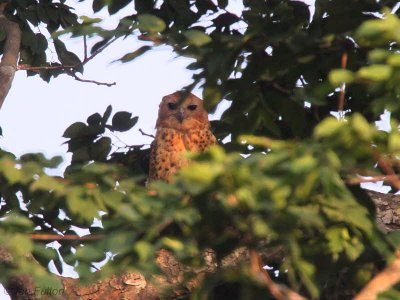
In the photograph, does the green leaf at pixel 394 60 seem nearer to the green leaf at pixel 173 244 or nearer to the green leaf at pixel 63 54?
the green leaf at pixel 173 244

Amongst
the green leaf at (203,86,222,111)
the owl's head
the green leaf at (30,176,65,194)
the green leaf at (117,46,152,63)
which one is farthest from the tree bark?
the owl's head

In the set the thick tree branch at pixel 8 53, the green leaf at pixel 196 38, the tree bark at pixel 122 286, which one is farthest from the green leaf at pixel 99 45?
the thick tree branch at pixel 8 53

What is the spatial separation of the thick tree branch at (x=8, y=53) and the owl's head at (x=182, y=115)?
1970mm

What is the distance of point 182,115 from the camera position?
22.1 feet

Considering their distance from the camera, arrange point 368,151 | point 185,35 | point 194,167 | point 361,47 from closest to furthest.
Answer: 1. point 194,167
2. point 368,151
3. point 185,35
4. point 361,47

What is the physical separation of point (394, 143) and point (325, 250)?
61cm

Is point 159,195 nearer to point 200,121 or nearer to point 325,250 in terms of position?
point 325,250

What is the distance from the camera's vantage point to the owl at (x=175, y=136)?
582 centimetres

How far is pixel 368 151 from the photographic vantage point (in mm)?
2172

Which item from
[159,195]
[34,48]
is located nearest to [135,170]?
[34,48]

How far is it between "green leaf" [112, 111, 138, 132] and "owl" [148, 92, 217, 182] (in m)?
0.95

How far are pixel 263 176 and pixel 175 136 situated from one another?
4313 mm

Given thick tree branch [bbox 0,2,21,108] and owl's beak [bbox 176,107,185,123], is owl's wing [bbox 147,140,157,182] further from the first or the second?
thick tree branch [bbox 0,2,21,108]

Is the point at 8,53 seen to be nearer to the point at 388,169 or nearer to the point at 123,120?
the point at 123,120
